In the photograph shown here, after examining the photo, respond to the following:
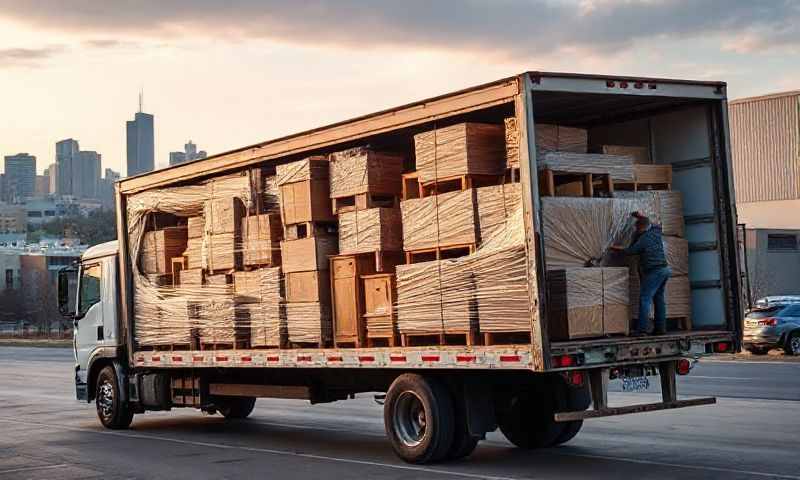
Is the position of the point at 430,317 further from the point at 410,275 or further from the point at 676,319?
the point at 676,319

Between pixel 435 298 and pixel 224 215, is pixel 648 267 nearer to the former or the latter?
pixel 435 298

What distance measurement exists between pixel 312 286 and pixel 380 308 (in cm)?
110

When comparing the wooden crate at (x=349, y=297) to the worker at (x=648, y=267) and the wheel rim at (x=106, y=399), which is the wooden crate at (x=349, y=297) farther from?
the wheel rim at (x=106, y=399)

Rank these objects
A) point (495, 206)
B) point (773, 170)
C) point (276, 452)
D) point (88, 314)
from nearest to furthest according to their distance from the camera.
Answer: point (495, 206) → point (276, 452) → point (88, 314) → point (773, 170)

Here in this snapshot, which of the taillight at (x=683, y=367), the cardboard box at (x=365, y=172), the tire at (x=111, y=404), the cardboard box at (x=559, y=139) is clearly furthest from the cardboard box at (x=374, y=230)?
the tire at (x=111, y=404)

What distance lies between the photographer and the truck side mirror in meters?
18.2

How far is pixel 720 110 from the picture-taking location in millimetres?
12289

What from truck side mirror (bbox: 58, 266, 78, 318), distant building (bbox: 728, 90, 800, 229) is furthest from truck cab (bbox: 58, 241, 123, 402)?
distant building (bbox: 728, 90, 800, 229)

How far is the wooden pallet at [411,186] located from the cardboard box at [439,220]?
0.26 meters

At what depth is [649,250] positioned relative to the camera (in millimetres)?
11484

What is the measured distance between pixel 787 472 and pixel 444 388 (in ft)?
10.8

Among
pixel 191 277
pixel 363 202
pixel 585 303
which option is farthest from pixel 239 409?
pixel 585 303

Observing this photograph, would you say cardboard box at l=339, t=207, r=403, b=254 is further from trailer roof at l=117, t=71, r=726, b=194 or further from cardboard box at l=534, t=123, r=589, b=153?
cardboard box at l=534, t=123, r=589, b=153

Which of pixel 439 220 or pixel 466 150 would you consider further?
pixel 439 220
